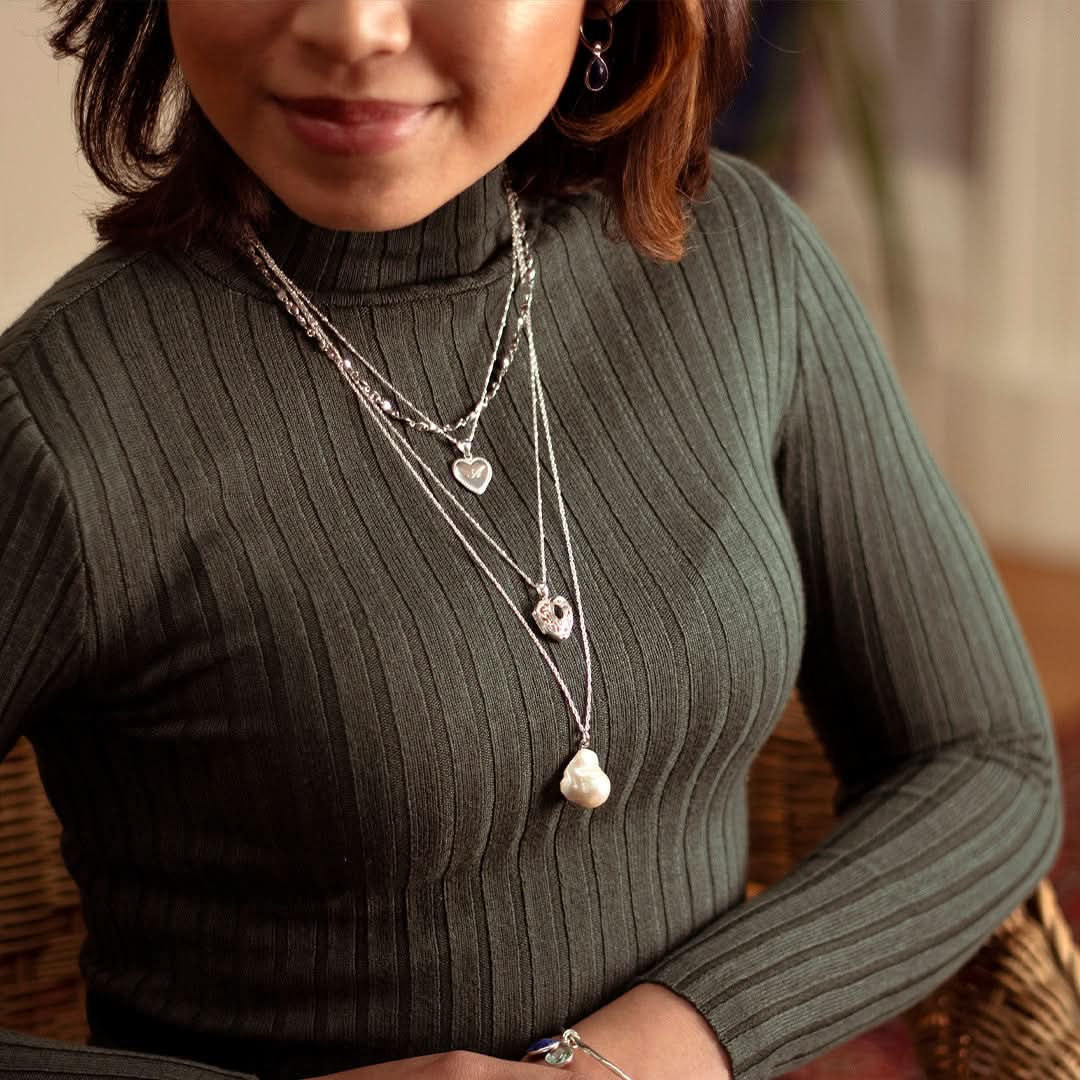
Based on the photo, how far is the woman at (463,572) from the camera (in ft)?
3.11

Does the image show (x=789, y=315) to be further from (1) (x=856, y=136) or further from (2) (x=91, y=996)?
(1) (x=856, y=136)

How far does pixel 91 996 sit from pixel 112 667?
30 cm

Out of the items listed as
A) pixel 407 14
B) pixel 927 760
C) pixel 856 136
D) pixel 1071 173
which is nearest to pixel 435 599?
pixel 407 14

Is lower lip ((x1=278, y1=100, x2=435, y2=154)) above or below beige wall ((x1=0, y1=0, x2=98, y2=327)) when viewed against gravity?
above

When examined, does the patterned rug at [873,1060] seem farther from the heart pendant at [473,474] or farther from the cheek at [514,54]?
the cheek at [514,54]

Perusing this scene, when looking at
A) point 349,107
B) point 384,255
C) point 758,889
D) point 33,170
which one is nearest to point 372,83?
point 349,107

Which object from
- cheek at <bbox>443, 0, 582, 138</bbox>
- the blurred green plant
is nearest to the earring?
cheek at <bbox>443, 0, 582, 138</bbox>

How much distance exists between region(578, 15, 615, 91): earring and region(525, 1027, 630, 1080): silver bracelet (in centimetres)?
63

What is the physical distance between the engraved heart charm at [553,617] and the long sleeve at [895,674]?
267 mm

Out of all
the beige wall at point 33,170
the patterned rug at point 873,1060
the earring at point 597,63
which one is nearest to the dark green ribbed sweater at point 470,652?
the earring at point 597,63

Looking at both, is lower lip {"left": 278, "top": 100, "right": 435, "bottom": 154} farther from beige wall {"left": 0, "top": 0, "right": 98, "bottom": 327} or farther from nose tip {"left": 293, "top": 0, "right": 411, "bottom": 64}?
beige wall {"left": 0, "top": 0, "right": 98, "bottom": 327}

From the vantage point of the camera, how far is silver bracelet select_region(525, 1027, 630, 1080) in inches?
40.3

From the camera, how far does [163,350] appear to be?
39.8 inches

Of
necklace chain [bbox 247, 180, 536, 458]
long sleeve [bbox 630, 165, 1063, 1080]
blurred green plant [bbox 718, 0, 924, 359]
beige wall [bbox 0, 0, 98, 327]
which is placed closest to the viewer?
necklace chain [bbox 247, 180, 536, 458]
